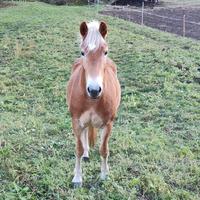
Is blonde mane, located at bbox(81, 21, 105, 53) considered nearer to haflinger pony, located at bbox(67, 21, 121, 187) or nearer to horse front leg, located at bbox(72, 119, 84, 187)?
haflinger pony, located at bbox(67, 21, 121, 187)

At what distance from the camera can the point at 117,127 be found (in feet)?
21.0

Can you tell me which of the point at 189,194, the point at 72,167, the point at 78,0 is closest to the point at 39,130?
the point at 72,167

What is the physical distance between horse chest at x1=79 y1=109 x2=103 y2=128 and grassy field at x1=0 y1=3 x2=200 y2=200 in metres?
0.64

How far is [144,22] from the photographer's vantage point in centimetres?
2023

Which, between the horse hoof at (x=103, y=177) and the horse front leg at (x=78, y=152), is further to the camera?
the horse hoof at (x=103, y=177)

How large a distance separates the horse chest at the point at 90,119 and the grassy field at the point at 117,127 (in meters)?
0.64

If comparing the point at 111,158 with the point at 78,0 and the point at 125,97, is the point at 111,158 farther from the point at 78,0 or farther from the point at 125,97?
the point at 78,0

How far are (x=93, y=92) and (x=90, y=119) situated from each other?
26.3 inches

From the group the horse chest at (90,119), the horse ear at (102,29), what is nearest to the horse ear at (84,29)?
the horse ear at (102,29)

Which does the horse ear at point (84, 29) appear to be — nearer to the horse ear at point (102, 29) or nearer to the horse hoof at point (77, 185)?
the horse ear at point (102, 29)

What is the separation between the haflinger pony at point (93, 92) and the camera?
3.91 metres

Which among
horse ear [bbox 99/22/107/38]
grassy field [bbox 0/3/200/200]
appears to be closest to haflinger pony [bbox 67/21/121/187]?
horse ear [bbox 99/22/107/38]

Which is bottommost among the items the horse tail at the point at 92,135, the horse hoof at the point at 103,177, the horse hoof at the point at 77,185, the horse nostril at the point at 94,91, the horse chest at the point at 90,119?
the horse hoof at the point at 77,185

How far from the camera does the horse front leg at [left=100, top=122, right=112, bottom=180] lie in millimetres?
4488
